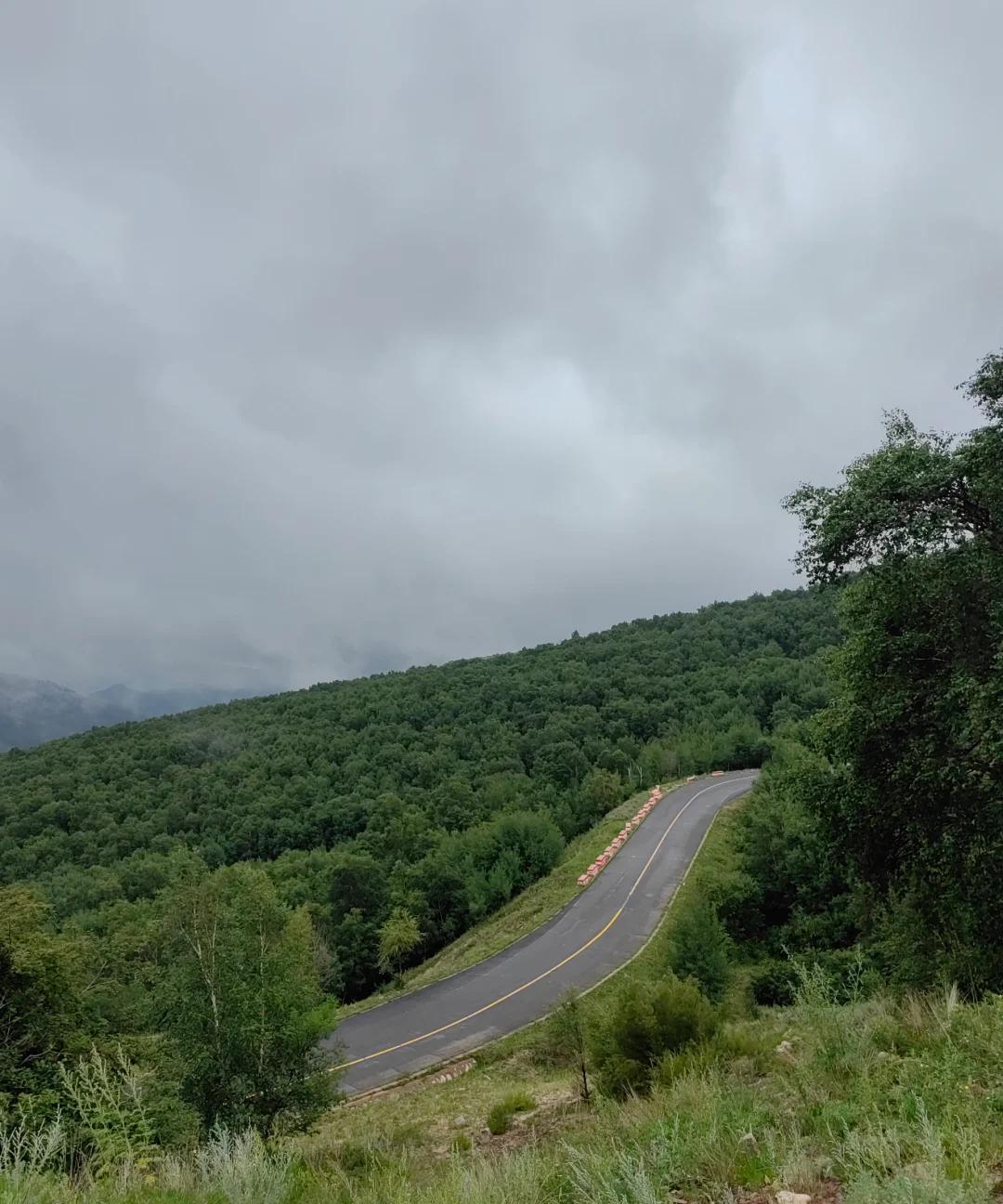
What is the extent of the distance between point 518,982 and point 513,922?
9991mm

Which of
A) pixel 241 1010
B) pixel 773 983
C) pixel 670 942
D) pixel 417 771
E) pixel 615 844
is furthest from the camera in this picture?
pixel 417 771

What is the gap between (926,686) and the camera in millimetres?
11219

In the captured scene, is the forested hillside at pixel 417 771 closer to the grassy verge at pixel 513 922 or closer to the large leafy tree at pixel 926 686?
the grassy verge at pixel 513 922

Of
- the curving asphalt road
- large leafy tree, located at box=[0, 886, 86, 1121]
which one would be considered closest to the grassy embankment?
large leafy tree, located at box=[0, 886, 86, 1121]

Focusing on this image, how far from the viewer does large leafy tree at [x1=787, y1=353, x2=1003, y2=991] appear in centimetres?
1031

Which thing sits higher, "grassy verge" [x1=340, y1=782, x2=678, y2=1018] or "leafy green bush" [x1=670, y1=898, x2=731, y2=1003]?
"leafy green bush" [x1=670, y1=898, x2=731, y2=1003]

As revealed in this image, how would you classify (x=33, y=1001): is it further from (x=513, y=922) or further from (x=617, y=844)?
(x=617, y=844)

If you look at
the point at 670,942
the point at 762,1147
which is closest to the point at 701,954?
the point at 670,942

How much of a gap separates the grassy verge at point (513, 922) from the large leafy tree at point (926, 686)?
24190 mm

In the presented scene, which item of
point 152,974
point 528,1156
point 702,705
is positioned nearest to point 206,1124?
point 152,974

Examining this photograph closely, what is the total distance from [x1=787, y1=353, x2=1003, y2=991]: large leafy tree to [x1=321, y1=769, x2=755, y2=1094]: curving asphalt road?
1359cm

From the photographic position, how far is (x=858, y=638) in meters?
12.6

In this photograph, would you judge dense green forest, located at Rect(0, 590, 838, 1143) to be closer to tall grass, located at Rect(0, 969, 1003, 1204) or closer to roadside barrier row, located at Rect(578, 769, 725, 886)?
tall grass, located at Rect(0, 969, 1003, 1204)

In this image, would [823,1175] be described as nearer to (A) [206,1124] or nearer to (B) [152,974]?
(A) [206,1124]
